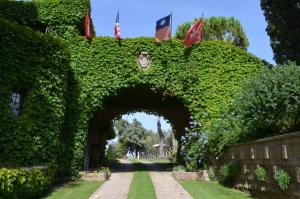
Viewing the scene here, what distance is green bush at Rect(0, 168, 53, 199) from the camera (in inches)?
407

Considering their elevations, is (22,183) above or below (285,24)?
below

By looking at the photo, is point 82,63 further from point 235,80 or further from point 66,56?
point 235,80

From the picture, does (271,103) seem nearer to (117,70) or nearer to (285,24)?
(117,70)

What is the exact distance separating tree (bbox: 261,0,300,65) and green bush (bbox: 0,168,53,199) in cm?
1455

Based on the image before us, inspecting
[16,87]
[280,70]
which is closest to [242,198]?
[280,70]

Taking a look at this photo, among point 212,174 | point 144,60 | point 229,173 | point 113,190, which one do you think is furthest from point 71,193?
point 144,60

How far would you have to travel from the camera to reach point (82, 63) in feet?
65.4

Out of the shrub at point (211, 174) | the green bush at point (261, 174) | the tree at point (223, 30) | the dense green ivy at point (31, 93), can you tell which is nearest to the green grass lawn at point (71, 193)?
the dense green ivy at point (31, 93)

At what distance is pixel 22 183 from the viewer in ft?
36.8

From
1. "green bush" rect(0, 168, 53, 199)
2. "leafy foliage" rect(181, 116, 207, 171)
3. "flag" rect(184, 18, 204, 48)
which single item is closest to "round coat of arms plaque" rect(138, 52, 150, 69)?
"flag" rect(184, 18, 204, 48)

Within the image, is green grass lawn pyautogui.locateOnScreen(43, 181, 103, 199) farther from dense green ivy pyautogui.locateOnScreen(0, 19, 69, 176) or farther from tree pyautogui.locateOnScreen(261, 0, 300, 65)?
tree pyautogui.locateOnScreen(261, 0, 300, 65)

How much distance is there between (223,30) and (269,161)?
31.7 m

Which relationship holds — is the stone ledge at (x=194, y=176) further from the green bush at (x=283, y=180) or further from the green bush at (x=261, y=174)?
the green bush at (x=283, y=180)

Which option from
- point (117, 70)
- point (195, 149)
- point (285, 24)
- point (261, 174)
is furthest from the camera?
point (285, 24)
